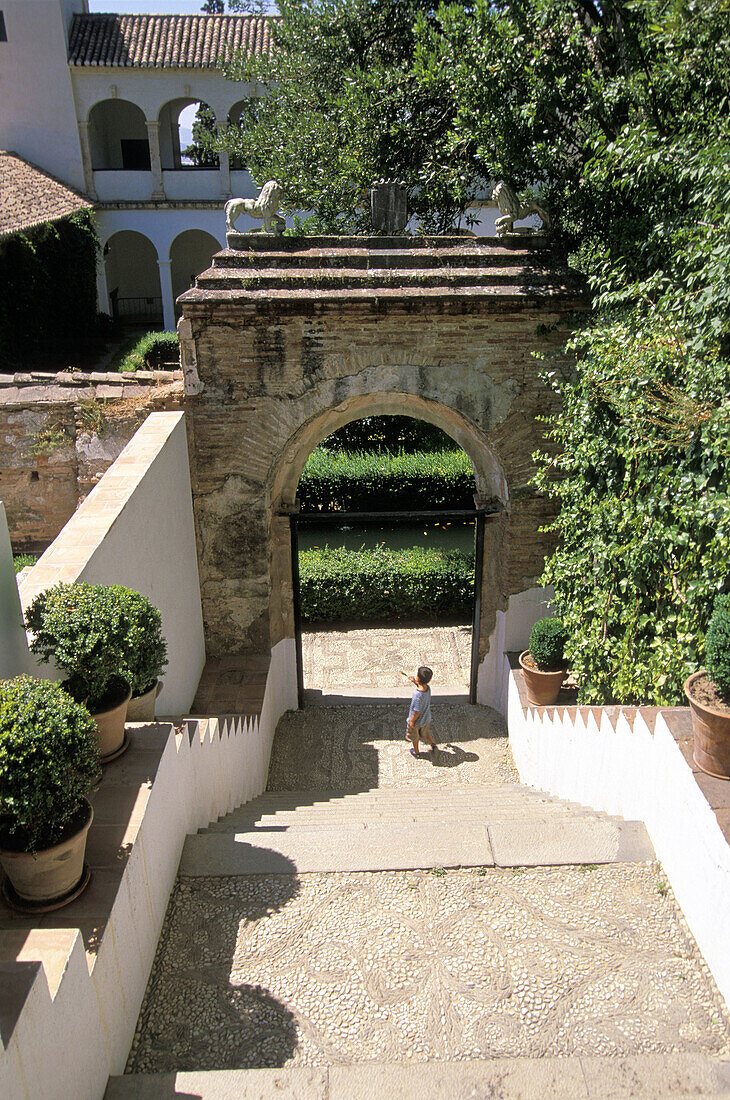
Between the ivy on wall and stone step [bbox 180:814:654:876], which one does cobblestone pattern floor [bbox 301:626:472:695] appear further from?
the ivy on wall

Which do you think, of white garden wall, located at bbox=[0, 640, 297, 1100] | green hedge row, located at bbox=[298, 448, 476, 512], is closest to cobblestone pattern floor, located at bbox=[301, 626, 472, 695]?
green hedge row, located at bbox=[298, 448, 476, 512]

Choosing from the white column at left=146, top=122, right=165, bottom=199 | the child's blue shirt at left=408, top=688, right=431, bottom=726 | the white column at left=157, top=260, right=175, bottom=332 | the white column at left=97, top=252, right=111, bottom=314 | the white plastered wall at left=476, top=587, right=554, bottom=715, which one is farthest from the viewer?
the white column at left=157, top=260, right=175, bottom=332

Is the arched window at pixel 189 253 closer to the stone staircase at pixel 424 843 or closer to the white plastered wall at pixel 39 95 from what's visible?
the white plastered wall at pixel 39 95

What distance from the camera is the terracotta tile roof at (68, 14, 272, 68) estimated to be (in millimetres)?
21359

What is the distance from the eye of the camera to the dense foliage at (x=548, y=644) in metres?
7.09

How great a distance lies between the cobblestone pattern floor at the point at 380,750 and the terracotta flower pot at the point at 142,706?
128 inches

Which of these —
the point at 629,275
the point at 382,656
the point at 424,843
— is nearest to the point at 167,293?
the point at 382,656

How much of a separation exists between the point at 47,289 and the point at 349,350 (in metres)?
13.4

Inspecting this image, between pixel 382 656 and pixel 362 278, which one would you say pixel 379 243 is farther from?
pixel 382 656

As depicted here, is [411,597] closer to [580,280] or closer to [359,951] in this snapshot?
[580,280]

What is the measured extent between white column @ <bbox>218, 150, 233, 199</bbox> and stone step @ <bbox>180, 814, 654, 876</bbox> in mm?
21728

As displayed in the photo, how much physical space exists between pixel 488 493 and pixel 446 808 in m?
3.49

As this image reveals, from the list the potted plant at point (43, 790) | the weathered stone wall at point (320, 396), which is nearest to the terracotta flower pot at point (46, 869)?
the potted plant at point (43, 790)

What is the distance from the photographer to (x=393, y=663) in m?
10.1
